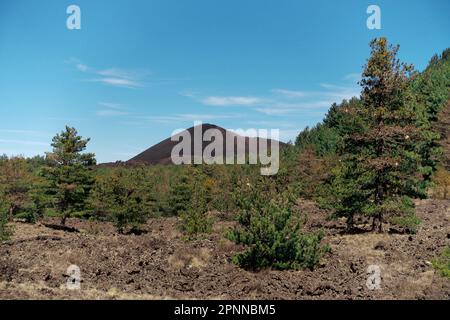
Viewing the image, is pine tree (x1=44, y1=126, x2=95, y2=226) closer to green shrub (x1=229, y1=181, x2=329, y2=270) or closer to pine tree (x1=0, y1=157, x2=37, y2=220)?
pine tree (x1=0, y1=157, x2=37, y2=220)

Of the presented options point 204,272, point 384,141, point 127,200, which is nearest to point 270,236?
point 204,272

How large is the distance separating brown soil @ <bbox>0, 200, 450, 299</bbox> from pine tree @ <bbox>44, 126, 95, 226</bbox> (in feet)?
61.2

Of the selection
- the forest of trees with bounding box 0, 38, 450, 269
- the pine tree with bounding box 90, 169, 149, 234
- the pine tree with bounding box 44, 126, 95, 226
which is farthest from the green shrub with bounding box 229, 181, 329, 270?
the pine tree with bounding box 44, 126, 95, 226

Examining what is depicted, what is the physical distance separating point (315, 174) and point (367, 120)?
3628 cm

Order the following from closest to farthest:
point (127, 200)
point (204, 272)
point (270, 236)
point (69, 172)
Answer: point (270, 236) → point (204, 272) → point (127, 200) → point (69, 172)

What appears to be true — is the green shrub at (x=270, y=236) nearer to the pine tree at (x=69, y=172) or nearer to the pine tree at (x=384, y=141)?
the pine tree at (x=384, y=141)

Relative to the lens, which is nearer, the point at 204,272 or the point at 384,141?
the point at 204,272

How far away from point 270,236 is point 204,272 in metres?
2.68

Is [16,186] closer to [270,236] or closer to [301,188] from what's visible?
[301,188]

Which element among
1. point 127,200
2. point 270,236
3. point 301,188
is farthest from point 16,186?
point 270,236

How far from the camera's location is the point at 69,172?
135 ft

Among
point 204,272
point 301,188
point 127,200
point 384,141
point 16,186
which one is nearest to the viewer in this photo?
point 204,272

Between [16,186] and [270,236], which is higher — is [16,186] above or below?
above

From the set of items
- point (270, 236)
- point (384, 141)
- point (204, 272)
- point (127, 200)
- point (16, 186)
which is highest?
point (384, 141)
